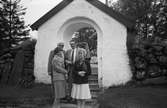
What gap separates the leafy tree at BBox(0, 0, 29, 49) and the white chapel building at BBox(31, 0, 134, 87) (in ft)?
18.5

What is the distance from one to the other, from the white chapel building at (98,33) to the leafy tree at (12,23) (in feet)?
18.5

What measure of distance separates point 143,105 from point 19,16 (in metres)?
13.4

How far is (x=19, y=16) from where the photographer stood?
16.5m

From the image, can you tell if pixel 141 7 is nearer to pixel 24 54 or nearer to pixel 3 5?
pixel 3 5

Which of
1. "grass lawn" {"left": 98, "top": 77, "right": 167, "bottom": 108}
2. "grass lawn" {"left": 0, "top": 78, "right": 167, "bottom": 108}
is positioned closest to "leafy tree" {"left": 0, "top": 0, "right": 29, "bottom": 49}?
"grass lawn" {"left": 0, "top": 78, "right": 167, "bottom": 108}

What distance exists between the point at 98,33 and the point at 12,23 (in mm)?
8602

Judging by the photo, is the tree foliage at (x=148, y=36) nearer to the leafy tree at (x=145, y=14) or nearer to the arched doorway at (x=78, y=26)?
the leafy tree at (x=145, y=14)

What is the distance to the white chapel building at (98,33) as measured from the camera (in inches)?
346

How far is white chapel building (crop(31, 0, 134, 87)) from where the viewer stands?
8.80 m

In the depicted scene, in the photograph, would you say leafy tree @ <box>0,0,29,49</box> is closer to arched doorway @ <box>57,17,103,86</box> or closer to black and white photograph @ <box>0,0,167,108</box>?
black and white photograph @ <box>0,0,167,108</box>

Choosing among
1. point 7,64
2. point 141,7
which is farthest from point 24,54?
point 141,7

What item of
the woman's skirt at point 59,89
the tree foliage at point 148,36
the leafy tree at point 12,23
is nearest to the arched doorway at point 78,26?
the tree foliage at point 148,36

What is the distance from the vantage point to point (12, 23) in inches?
607

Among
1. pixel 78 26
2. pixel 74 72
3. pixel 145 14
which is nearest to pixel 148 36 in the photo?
pixel 145 14
